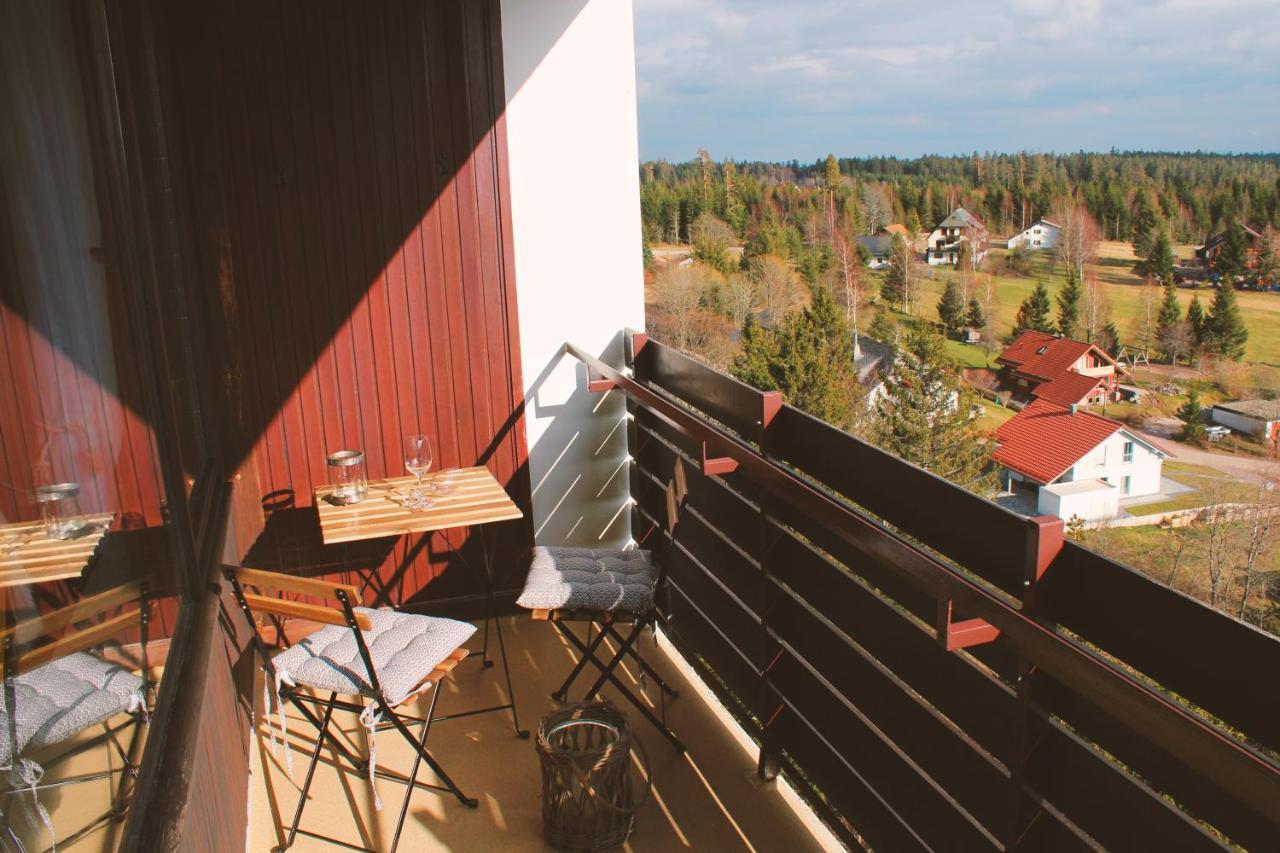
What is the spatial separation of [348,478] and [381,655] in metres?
0.93

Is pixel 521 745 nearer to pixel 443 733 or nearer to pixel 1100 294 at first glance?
pixel 443 733

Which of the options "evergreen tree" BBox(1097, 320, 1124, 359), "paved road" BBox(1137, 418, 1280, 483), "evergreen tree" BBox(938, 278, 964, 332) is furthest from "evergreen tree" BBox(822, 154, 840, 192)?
"paved road" BBox(1137, 418, 1280, 483)

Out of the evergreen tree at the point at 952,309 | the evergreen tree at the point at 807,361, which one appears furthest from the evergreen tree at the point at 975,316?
the evergreen tree at the point at 807,361

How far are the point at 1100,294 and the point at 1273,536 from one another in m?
12.8

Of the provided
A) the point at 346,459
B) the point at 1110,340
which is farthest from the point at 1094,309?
the point at 346,459

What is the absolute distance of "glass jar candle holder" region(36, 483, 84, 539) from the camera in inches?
45.4

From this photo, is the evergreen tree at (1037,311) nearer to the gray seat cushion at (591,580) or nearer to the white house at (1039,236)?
the white house at (1039,236)

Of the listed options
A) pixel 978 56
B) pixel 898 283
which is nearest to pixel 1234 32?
pixel 978 56

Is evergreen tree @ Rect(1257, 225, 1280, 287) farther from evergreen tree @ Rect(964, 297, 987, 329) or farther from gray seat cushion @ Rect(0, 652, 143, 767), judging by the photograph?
Result: gray seat cushion @ Rect(0, 652, 143, 767)

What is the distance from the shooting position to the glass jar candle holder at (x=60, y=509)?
115 cm

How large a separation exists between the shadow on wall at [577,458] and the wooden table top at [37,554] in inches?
95.5

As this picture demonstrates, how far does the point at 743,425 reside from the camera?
2.57 meters

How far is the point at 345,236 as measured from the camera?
340 cm

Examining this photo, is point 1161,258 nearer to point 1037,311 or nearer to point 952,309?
point 1037,311
